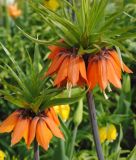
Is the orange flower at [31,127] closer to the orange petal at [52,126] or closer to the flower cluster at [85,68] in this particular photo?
the orange petal at [52,126]

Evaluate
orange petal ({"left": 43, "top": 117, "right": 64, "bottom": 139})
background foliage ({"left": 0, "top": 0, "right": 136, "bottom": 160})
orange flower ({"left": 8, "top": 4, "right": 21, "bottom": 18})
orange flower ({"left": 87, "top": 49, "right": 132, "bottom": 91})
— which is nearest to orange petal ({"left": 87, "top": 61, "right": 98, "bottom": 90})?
orange flower ({"left": 87, "top": 49, "right": 132, "bottom": 91})

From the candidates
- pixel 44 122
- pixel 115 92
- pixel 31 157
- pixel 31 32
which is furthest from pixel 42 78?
pixel 31 32

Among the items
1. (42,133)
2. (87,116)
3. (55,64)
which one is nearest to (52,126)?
(42,133)

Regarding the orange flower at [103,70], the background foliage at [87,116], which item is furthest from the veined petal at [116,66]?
the background foliage at [87,116]

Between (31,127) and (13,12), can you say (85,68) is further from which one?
(13,12)

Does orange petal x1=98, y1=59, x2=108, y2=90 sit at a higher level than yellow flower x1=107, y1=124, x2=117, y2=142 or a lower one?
higher

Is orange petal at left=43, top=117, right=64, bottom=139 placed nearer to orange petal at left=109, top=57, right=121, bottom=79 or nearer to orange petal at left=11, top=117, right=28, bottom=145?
orange petal at left=11, top=117, right=28, bottom=145
